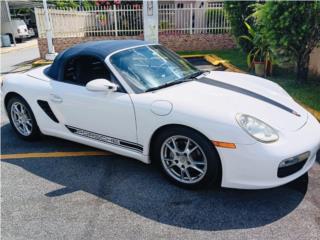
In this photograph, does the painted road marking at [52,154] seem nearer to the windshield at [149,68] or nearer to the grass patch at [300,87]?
the windshield at [149,68]

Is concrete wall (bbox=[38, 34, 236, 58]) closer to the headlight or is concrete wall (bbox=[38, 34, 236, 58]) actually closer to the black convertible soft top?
the black convertible soft top

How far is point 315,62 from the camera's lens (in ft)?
23.3

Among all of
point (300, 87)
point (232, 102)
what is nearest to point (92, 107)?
point (232, 102)

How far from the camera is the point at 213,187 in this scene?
126 inches

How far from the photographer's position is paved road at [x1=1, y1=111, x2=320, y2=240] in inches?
103

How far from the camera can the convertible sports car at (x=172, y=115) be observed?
9.03 feet

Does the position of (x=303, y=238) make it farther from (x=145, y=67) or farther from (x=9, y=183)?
(x=9, y=183)

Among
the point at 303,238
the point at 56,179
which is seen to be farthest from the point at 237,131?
the point at 56,179

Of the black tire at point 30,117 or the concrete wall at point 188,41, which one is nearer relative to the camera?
the black tire at point 30,117

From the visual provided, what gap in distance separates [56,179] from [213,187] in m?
1.74

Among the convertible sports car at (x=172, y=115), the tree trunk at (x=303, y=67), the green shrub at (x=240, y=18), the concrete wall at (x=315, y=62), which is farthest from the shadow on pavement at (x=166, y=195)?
the green shrub at (x=240, y=18)

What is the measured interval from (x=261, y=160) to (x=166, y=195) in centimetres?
100

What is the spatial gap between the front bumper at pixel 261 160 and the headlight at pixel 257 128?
5 centimetres

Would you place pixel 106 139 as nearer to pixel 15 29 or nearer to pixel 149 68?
pixel 149 68
